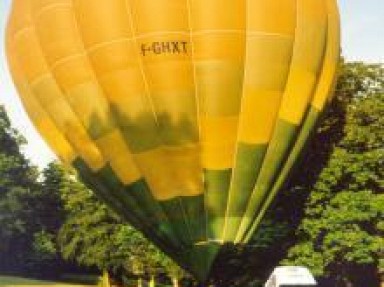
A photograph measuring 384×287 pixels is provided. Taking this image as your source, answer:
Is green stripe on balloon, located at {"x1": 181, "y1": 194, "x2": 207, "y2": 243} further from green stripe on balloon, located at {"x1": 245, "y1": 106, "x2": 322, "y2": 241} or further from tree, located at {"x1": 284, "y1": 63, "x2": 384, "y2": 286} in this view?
tree, located at {"x1": 284, "y1": 63, "x2": 384, "y2": 286}

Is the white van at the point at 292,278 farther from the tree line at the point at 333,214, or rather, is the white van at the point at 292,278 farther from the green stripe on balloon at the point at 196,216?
the green stripe on balloon at the point at 196,216

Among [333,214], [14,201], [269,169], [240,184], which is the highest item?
[14,201]

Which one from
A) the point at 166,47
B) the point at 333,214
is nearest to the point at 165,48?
the point at 166,47

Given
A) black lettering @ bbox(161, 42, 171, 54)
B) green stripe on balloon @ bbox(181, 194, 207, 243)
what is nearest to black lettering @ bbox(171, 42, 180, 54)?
black lettering @ bbox(161, 42, 171, 54)

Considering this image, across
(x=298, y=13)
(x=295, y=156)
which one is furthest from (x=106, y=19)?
(x=295, y=156)

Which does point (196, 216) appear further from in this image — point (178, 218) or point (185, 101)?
point (185, 101)

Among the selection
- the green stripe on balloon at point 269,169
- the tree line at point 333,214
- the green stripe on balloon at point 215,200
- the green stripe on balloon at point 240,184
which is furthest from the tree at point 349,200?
the green stripe on balloon at point 215,200
